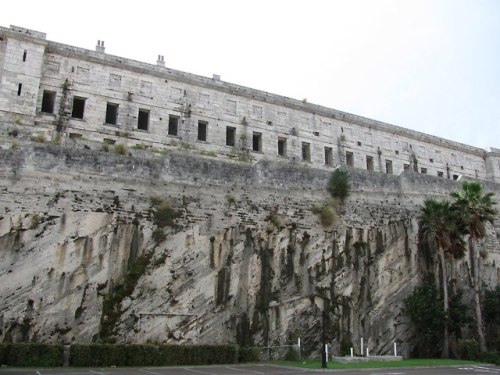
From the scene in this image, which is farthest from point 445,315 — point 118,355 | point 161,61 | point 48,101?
point 48,101

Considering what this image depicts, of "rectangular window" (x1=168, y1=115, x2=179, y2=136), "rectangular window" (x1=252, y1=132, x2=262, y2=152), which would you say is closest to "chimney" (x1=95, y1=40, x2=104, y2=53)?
"rectangular window" (x1=168, y1=115, x2=179, y2=136)

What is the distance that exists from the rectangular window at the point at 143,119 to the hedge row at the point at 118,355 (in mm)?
17341

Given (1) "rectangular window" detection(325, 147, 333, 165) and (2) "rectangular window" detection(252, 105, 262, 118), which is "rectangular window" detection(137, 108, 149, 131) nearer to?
(2) "rectangular window" detection(252, 105, 262, 118)

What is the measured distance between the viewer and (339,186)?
27281 mm

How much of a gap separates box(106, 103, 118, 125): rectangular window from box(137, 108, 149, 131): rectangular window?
145 centimetres

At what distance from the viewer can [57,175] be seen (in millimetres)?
21688

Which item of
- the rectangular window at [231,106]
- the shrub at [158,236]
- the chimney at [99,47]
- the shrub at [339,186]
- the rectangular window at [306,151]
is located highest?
the chimney at [99,47]

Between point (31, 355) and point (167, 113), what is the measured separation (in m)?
19.8

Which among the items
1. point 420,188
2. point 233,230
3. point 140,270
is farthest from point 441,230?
point 140,270

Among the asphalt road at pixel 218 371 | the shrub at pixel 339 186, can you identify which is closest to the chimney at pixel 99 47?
the shrub at pixel 339 186

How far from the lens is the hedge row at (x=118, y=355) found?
1783 cm

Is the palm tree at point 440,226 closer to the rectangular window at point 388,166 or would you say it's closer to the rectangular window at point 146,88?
the rectangular window at point 388,166

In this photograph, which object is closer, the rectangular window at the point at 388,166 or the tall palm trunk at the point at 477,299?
the tall palm trunk at the point at 477,299

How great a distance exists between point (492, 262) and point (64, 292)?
78.8ft
